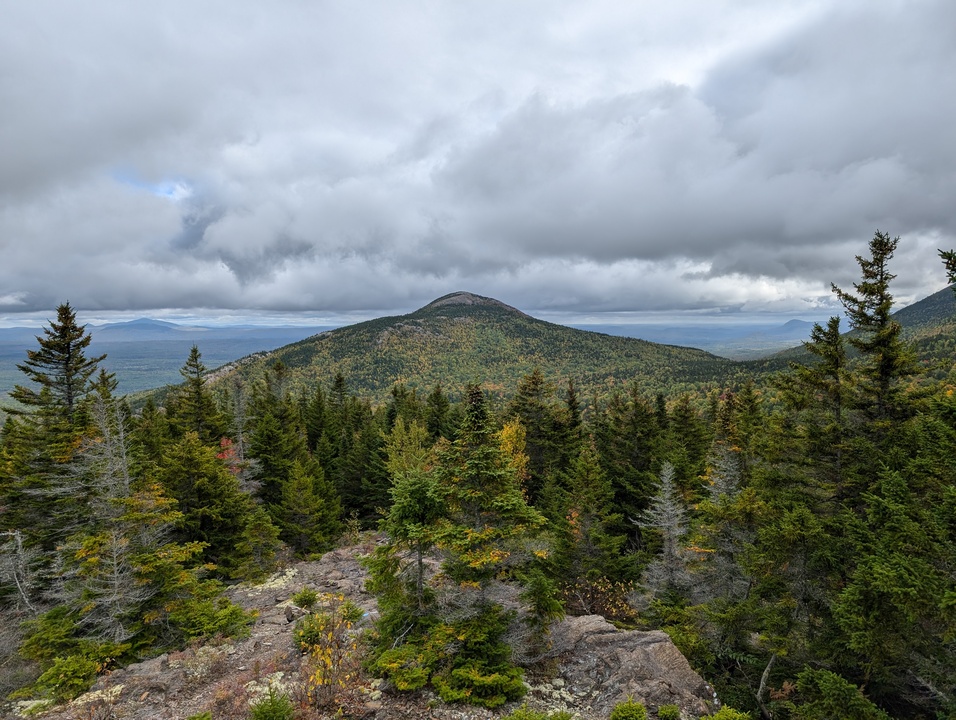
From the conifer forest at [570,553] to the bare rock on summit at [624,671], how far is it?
1.15 m

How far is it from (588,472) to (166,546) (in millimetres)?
20439

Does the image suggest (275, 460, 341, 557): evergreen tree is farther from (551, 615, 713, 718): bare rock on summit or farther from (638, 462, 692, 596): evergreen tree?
(638, 462, 692, 596): evergreen tree

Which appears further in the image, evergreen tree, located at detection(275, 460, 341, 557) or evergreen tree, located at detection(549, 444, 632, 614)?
evergreen tree, located at detection(275, 460, 341, 557)

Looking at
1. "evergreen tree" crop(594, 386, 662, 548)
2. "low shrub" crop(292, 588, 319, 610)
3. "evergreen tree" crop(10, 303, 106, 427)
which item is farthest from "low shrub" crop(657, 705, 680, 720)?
"evergreen tree" crop(10, 303, 106, 427)

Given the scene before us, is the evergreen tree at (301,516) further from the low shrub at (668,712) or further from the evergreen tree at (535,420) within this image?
the low shrub at (668,712)

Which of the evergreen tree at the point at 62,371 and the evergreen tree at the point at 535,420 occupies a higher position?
the evergreen tree at the point at 62,371

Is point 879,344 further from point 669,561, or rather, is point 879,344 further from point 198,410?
point 198,410

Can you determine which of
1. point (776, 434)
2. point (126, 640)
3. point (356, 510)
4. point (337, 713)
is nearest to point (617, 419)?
point (776, 434)

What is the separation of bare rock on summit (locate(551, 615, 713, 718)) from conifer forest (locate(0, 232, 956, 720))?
1.15 metres

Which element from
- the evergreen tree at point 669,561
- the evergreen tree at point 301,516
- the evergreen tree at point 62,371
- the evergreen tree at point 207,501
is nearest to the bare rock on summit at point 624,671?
the evergreen tree at point 669,561

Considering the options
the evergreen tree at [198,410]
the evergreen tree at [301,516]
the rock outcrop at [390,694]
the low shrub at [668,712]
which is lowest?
the evergreen tree at [301,516]

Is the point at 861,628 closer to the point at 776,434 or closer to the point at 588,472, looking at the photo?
the point at 776,434

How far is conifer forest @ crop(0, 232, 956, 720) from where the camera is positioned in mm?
11258

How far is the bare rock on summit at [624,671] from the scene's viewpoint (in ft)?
37.8
